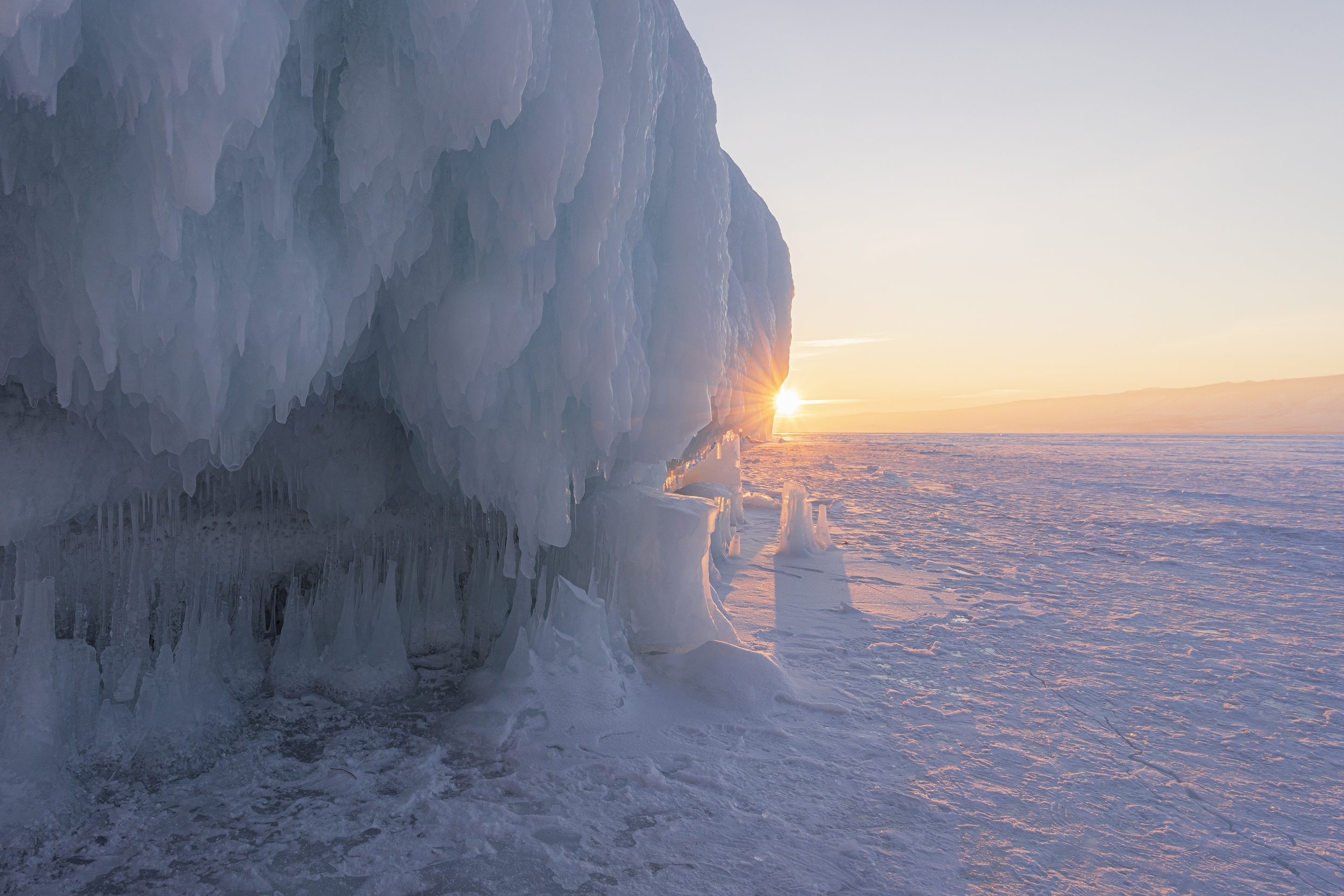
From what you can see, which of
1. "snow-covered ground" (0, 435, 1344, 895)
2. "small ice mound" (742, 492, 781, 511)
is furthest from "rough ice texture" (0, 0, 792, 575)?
"small ice mound" (742, 492, 781, 511)

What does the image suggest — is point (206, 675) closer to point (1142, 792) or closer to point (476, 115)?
point (476, 115)

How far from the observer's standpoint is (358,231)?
3.13 meters

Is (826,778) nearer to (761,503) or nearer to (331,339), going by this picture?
(331,339)

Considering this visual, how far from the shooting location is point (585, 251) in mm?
3561

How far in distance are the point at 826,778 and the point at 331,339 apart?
136 inches

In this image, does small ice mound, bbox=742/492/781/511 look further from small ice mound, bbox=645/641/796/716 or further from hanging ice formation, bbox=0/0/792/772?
small ice mound, bbox=645/641/796/716

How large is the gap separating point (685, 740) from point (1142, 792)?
7.48 ft

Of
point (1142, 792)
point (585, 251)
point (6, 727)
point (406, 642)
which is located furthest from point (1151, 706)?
point (6, 727)

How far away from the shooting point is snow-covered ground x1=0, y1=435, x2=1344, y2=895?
2.52 meters

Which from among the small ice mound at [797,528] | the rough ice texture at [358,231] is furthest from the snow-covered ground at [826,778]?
the small ice mound at [797,528]

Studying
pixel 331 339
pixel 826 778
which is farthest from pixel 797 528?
pixel 331 339

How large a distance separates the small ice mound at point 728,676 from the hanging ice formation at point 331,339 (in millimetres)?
389

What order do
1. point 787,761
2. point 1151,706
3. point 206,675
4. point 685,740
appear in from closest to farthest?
point 787,761 < point 685,740 < point 206,675 < point 1151,706

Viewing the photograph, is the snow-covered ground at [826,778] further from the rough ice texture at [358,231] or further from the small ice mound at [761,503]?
the small ice mound at [761,503]
